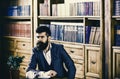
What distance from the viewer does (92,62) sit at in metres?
4.29

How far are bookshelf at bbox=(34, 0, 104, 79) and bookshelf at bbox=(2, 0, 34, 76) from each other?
54 cm

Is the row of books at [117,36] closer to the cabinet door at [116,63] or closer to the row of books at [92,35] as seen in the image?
the cabinet door at [116,63]

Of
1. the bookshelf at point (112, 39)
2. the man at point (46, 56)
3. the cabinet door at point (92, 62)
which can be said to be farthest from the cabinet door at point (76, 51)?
the man at point (46, 56)

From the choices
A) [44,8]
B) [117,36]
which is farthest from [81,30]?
[44,8]

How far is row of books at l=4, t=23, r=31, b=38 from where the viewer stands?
5.52m

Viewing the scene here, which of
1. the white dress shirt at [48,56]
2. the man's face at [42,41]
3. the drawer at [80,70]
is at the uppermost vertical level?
the man's face at [42,41]

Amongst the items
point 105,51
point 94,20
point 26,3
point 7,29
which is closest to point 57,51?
point 105,51

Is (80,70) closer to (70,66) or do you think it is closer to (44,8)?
(70,66)

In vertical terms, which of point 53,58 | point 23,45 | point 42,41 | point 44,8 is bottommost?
point 53,58

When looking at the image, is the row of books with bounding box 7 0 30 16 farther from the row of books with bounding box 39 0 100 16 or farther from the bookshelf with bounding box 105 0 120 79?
the bookshelf with bounding box 105 0 120 79

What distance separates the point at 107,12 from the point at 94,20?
561mm

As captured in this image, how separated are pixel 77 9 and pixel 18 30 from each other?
5.60ft

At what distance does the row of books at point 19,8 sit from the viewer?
18.1ft

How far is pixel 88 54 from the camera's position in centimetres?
435
